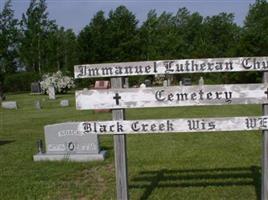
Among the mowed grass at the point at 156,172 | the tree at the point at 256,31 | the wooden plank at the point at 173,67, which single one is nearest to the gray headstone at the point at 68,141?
the mowed grass at the point at 156,172

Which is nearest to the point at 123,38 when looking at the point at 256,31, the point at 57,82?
the point at 256,31

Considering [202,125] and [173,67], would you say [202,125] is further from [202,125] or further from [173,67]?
[173,67]

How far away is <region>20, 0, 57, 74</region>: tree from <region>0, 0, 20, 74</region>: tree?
73.0 inches

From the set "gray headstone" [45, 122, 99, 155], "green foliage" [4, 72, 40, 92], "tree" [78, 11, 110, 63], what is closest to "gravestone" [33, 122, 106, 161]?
"gray headstone" [45, 122, 99, 155]

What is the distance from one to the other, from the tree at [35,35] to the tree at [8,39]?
6.09 feet

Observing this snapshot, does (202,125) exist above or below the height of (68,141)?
above

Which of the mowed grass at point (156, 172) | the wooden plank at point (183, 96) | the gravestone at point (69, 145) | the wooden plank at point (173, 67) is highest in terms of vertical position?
the wooden plank at point (173, 67)

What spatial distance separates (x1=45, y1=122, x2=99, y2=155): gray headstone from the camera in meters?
8.96

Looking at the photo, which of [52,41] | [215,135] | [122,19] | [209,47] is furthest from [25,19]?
[215,135]

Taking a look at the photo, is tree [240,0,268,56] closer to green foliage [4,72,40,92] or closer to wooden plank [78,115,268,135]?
green foliage [4,72,40,92]

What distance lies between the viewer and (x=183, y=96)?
5121 millimetres

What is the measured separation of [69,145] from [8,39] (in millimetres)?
49119

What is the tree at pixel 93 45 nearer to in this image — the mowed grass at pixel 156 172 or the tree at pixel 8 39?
the tree at pixel 8 39

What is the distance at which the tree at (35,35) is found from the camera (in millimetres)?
60250
